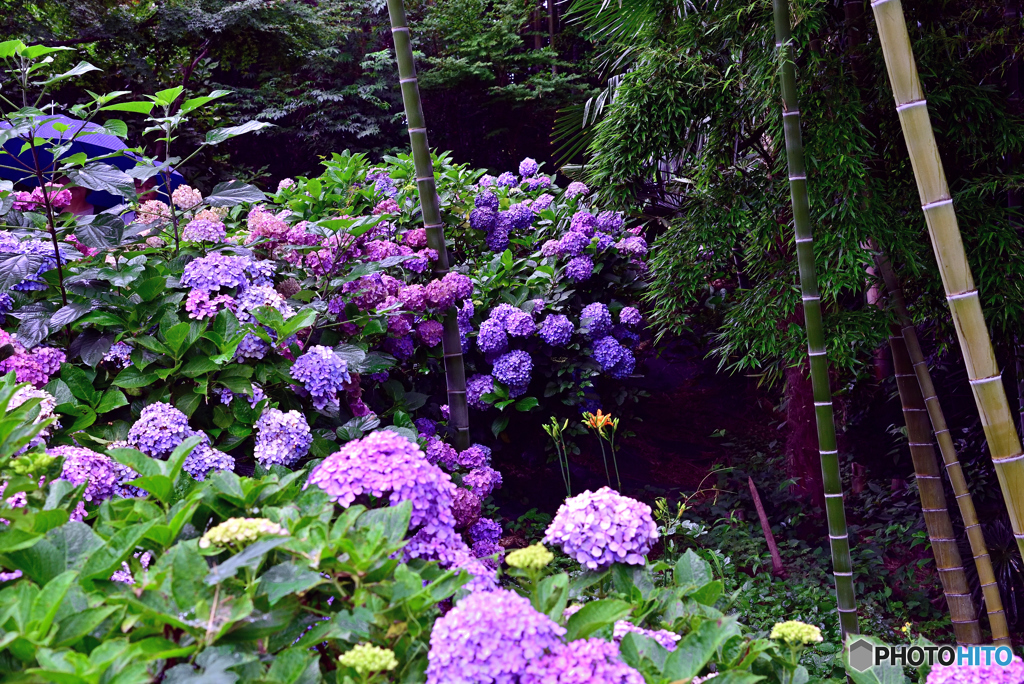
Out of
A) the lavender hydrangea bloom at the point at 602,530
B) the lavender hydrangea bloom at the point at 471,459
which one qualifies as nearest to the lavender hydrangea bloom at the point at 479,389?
the lavender hydrangea bloom at the point at 471,459

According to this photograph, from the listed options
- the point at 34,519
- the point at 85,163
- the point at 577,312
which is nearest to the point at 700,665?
the point at 34,519

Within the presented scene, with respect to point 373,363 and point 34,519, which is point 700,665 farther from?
point 373,363

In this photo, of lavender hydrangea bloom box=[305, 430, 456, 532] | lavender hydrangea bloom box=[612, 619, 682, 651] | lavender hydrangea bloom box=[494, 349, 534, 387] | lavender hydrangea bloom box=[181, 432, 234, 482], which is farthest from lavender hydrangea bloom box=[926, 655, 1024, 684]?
lavender hydrangea bloom box=[494, 349, 534, 387]

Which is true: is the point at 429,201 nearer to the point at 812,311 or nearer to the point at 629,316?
the point at 812,311

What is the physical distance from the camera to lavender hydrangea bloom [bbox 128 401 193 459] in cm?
126

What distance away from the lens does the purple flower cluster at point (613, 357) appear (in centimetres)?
258

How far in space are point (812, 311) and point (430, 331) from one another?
0.92 meters

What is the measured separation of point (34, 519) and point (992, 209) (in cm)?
227

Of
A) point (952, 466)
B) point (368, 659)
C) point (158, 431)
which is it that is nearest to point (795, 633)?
point (368, 659)

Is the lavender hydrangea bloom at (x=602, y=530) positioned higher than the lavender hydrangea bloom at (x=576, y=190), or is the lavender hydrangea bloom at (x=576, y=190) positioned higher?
the lavender hydrangea bloom at (x=576, y=190)

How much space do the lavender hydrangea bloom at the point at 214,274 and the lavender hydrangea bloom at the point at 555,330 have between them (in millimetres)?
1154

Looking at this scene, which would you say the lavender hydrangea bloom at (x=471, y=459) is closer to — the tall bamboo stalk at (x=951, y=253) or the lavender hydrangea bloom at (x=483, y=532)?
the lavender hydrangea bloom at (x=483, y=532)

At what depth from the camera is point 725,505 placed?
3.13 metres

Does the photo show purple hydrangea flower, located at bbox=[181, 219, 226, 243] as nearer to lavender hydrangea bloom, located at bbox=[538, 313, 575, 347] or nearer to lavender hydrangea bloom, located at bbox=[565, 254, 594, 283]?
lavender hydrangea bloom, located at bbox=[538, 313, 575, 347]
